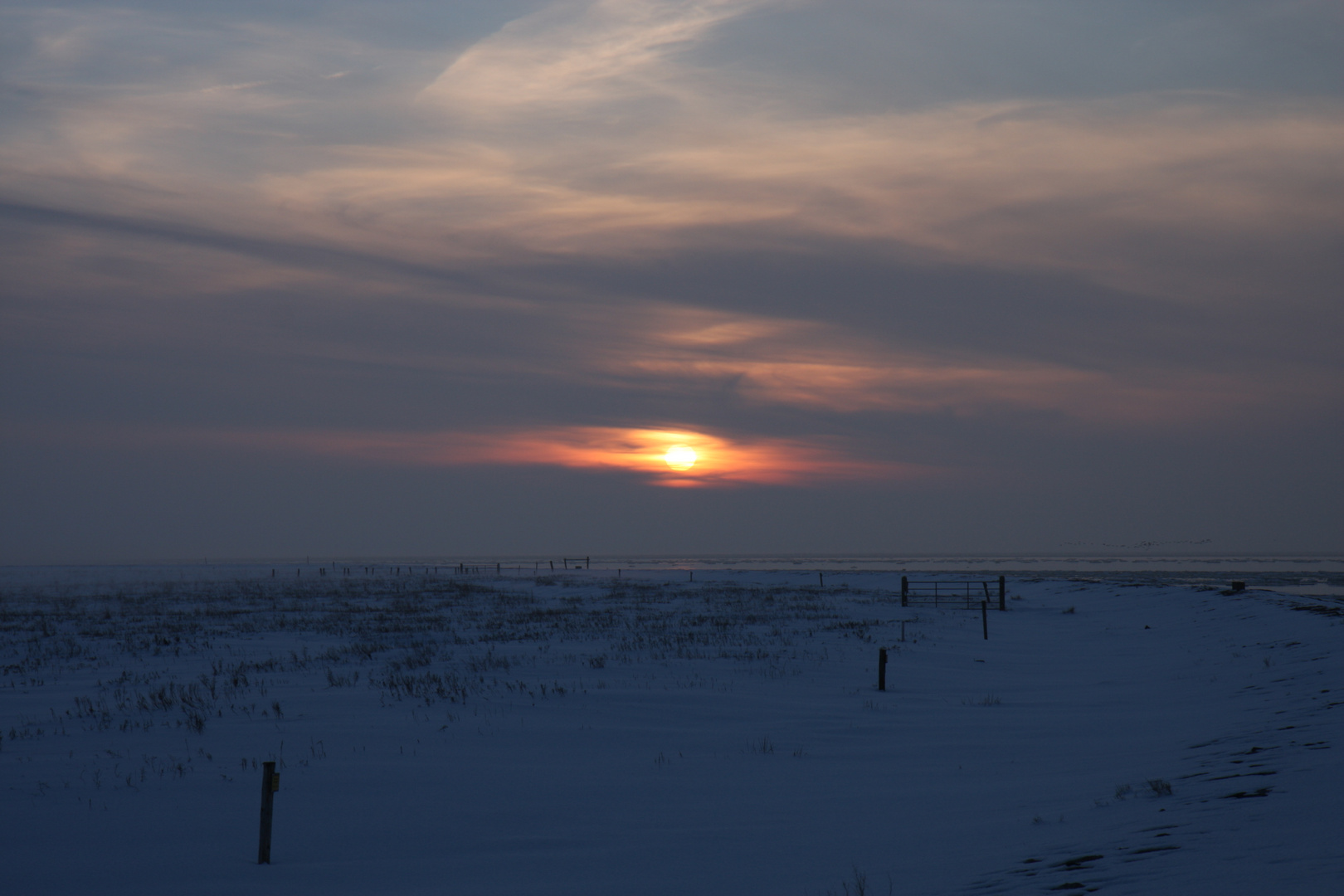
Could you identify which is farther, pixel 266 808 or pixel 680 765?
pixel 680 765

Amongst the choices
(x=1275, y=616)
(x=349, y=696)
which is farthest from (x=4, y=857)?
(x=1275, y=616)

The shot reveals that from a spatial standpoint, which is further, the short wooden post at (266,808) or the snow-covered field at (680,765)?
the short wooden post at (266,808)

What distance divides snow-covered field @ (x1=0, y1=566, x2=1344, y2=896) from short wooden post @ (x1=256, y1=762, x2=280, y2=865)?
24 cm

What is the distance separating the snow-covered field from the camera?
8.46m

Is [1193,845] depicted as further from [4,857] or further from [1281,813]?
[4,857]

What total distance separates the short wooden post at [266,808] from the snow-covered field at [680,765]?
24 centimetres

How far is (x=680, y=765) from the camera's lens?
13.3m

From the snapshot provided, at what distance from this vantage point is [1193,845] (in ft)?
24.2

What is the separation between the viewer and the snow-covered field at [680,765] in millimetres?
8461

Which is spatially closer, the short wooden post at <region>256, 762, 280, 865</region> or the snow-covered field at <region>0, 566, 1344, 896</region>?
the snow-covered field at <region>0, 566, 1344, 896</region>

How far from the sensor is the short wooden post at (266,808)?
8.59 metres

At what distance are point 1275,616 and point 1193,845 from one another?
2660cm

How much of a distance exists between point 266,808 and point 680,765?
614cm

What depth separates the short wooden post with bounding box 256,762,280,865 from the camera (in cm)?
859
